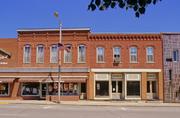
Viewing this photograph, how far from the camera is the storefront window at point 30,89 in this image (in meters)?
42.9

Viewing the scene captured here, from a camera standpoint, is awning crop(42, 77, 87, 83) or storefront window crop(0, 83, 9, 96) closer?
awning crop(42, 77, 87, 83)

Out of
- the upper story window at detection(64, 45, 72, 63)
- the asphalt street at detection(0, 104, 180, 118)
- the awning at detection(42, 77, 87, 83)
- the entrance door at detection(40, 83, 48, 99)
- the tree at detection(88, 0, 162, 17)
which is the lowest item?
the asphalt street at detection(0, 104, 180, 118)

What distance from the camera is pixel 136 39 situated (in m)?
42.4

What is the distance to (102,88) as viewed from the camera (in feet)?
139

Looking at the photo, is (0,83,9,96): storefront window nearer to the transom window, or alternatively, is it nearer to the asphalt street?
the transom window

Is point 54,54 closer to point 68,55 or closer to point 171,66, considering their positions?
point 68,55

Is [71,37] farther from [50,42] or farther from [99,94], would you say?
[99,94]

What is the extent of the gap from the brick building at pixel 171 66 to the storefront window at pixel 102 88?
20.4 ft

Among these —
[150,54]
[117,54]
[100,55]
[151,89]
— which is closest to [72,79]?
[100,55]

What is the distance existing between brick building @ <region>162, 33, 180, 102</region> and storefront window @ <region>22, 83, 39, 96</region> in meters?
13.8

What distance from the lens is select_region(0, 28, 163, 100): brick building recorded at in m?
42.1

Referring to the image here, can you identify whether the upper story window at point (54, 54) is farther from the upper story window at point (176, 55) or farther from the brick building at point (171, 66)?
the upper story window at point (176, 55)

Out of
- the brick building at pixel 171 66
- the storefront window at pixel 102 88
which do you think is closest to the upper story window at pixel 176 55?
the brick building at pixel 171 66

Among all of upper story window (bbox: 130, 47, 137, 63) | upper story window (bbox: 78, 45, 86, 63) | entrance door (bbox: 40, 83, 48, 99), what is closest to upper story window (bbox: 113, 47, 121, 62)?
upper story window (bbox: 130, 47, 137, 63)
